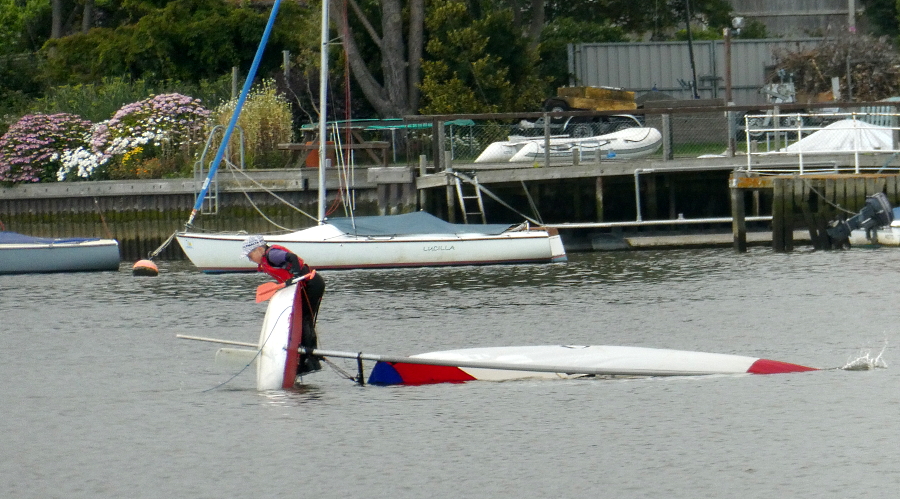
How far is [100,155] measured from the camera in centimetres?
3128

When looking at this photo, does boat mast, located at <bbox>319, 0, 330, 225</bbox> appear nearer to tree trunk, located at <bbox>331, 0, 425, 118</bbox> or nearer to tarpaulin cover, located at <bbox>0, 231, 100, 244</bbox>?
tarpaulin cover, located at <bbox>0, 231, 100, 244</bbox>

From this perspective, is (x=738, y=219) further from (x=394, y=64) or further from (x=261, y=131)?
(x=261, y=131)

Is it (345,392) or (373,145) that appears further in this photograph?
(373,145)

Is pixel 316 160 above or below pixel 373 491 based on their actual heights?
above

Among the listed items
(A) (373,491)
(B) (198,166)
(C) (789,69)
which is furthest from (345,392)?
(C) (789,69)

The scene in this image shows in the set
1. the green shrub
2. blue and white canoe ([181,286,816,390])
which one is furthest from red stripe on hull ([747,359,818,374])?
the green shrub

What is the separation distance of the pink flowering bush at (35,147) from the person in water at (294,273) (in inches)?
761

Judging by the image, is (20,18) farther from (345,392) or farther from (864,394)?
(864,394)

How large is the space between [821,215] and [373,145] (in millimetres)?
8892

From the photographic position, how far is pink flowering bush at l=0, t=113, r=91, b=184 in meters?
A: 31.5

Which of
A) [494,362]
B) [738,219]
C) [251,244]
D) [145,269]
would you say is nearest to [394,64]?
[145,269]

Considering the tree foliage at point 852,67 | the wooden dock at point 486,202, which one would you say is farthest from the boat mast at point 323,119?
the tree foliage at point 852,67

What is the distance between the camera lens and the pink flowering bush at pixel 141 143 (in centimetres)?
3117

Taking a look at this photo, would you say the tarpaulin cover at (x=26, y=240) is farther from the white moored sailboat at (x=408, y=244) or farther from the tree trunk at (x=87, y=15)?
the tree trunk at (x=87, y=15)
